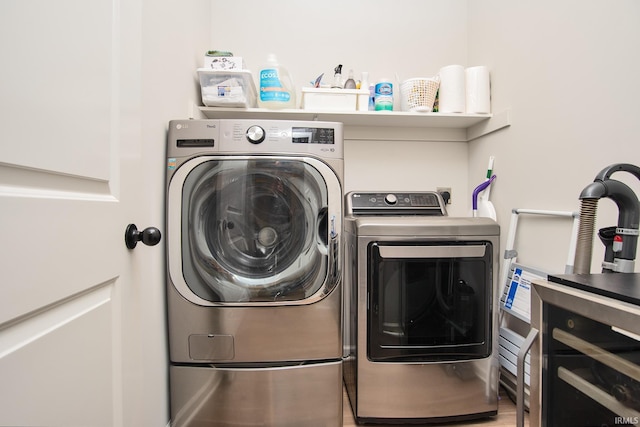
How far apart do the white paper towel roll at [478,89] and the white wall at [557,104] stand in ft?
0.13

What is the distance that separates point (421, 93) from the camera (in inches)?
63.8

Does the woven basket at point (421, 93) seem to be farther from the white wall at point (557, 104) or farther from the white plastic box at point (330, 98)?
the white wall at point (557, 104)

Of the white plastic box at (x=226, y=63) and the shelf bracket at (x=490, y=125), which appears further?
the shelf bracket at (x=490, y=125)

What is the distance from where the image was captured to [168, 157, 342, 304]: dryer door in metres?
1.17

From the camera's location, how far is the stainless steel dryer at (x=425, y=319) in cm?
119

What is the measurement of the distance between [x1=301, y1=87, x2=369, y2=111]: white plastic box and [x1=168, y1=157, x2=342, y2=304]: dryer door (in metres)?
0.54

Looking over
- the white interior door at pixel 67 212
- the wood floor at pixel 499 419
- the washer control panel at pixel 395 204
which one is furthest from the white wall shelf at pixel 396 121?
the wood floor at pixel 499 419

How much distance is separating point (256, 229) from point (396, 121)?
111cm

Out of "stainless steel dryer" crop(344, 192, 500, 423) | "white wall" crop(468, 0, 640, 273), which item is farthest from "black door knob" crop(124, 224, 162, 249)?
"white wall" crop(468, 0, 640, 273)

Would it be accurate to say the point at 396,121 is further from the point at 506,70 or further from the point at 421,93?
the point at 506,70

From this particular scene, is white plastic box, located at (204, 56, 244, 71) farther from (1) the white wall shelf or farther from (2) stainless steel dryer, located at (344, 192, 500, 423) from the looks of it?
(2) stainless steel dryer, located at (344, 192, 500, 423)

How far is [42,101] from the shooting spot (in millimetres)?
477

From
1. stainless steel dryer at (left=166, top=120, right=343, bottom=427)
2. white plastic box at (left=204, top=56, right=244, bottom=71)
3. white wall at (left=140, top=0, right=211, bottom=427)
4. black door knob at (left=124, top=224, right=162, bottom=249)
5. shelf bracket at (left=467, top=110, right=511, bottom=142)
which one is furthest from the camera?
shelf bracket at (left=467, top=110, right=511, bottom=142)

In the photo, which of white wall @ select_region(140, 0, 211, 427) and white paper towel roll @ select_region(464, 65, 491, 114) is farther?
white paper towel roll @ select_region(464, 65, 491, 114)
